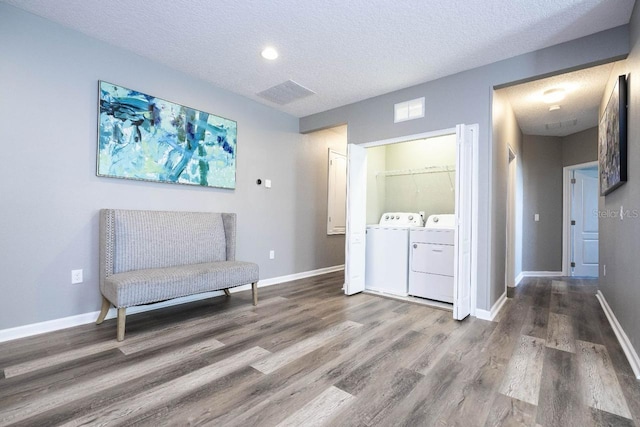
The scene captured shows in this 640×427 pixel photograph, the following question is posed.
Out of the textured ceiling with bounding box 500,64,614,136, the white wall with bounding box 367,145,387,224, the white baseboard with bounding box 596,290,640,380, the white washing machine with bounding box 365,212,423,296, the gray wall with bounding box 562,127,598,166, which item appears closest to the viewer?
the white baseboard with bounding box 596,290,640,380

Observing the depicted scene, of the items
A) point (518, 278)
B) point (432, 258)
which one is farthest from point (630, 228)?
point (518, 278)

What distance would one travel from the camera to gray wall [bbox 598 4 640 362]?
2025mm

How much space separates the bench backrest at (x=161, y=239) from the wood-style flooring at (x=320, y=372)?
547 millimetres

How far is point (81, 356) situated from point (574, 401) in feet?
9.97

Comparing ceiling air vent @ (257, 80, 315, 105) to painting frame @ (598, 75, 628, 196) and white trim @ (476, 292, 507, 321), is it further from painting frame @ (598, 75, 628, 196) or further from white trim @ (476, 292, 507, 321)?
white trim @ (476, 292, 507, 321)

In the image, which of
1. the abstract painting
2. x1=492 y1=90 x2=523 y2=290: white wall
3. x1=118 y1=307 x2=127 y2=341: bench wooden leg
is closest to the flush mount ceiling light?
x1=492 y1=90 x2=523 y2=290: white wall

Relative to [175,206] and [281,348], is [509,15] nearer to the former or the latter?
[281,348]

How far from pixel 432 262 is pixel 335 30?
2.61 m

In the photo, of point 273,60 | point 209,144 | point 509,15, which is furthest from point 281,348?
point 509,15

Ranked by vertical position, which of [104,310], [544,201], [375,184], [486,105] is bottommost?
[104,310]

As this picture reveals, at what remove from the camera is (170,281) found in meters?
2.52

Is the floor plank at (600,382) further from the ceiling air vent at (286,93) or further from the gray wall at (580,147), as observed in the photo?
the gray wall at (580,147)

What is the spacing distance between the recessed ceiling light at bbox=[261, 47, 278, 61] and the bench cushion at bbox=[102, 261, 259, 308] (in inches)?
82.4

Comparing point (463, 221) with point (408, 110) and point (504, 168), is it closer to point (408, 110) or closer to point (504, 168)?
point (504, 168)
